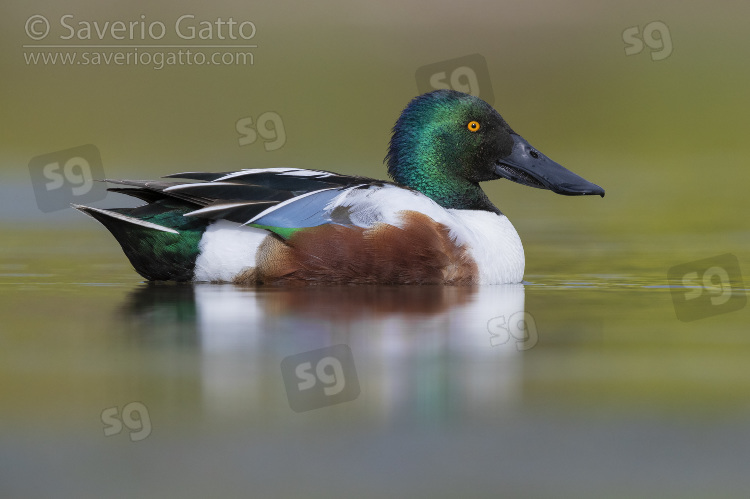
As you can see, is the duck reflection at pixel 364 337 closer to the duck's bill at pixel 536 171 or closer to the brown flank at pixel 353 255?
the brown flank at pixel 353 255

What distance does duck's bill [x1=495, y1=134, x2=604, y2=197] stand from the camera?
8414mm

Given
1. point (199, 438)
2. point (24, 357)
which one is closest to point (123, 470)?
point (199, 438)

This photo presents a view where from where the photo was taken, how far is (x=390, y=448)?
399 centimetres

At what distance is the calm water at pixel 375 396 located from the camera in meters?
3.77

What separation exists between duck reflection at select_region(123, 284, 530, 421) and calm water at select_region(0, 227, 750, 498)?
0.01m

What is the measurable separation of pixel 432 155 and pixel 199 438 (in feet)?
14.8

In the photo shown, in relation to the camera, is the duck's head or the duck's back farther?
the duck's head

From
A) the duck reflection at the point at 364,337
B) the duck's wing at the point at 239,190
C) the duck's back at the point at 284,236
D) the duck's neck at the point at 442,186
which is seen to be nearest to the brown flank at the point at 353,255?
the duck's back at the point at 284,236

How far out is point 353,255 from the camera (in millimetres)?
7418

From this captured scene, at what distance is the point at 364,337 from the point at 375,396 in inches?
41.0

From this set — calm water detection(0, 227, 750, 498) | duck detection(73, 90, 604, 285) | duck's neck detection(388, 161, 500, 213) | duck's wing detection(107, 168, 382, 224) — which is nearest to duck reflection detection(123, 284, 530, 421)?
calm water detection(0, 227, 750, 498)

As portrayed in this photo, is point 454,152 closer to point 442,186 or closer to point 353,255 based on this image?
point 442,186

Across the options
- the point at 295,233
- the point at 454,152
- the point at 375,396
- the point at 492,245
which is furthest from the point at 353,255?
the point at 375,396

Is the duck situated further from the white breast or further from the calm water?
the calm water
